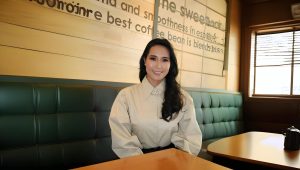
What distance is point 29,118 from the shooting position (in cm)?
153

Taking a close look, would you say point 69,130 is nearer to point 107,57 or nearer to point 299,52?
point 107,57

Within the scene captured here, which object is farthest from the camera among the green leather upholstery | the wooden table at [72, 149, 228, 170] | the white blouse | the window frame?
the window frame

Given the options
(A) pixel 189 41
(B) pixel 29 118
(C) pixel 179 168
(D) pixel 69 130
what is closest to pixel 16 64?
(B) pixel 29 118

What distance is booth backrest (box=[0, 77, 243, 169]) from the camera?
4.80 feet

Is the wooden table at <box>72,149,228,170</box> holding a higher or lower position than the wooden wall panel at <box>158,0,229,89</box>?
lower

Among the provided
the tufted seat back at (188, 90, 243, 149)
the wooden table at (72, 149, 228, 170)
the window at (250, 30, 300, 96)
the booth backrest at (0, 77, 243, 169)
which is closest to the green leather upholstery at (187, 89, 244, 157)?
the tufted seat back at (188, 90, 243, 149)

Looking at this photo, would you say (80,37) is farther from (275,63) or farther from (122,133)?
(275,63)

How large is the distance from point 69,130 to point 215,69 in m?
2.63

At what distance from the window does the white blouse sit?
112 inches

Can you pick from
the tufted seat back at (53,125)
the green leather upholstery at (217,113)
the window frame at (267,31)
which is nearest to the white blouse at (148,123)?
the tufted seat back at (53,125)

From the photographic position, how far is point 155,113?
166cm

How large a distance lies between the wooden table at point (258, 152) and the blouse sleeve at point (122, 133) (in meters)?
0.53

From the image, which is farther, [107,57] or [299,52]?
[299,52]

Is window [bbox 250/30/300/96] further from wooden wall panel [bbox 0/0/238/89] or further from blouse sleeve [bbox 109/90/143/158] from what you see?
blouse sleeve [bbox 109/90/143/158]
